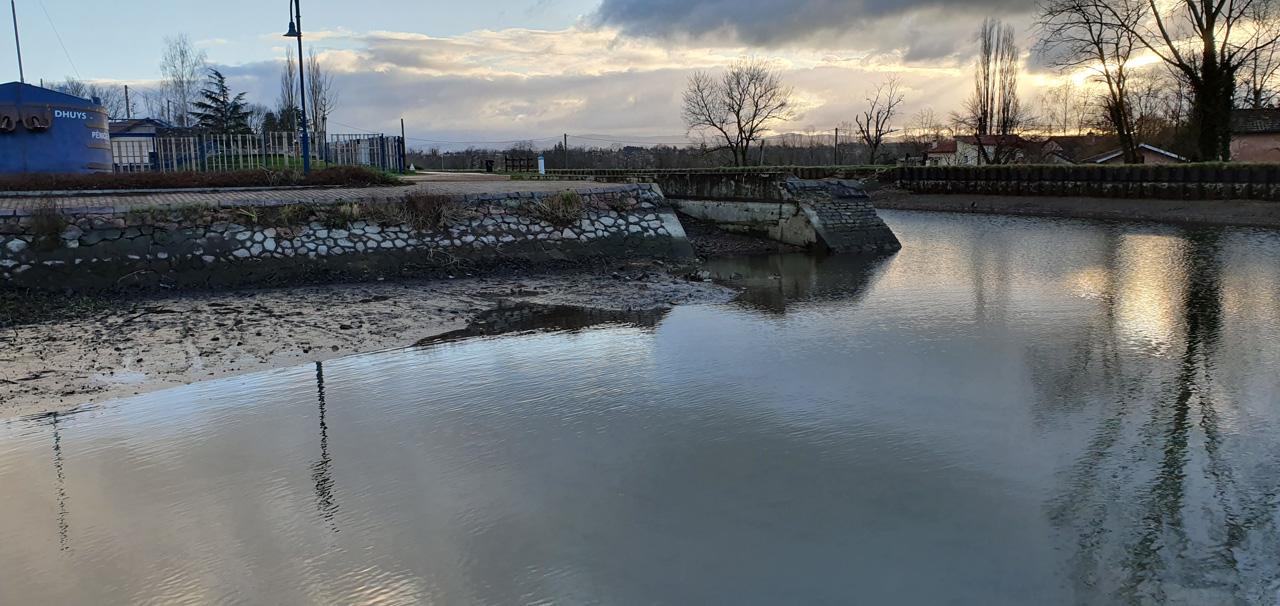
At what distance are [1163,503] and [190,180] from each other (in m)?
15.0

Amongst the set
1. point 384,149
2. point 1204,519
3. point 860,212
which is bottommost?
point 1204,519

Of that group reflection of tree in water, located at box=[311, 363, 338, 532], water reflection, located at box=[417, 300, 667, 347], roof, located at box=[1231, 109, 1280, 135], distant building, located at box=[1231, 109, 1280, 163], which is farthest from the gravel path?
distant building, located at box=[1231, 109, 1280, 163]

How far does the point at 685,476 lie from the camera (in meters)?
4.57

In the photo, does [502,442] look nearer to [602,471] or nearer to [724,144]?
[602,471]

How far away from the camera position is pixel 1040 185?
27391mm

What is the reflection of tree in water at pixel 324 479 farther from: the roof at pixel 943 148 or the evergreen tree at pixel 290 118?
the roof at pixel 943 148

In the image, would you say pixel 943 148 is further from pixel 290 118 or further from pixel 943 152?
pixel 290 118

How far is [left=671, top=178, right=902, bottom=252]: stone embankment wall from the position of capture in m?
15.1

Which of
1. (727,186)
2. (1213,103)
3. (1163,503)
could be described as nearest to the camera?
(1163,503)

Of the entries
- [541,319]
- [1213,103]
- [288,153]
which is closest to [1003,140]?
[1213,103]

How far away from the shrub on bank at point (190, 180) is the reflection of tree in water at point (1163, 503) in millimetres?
12985

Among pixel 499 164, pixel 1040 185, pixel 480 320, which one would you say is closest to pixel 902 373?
pixel 480 320

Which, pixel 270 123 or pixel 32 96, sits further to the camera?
pixel 270 123

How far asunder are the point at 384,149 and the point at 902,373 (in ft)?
79.2
